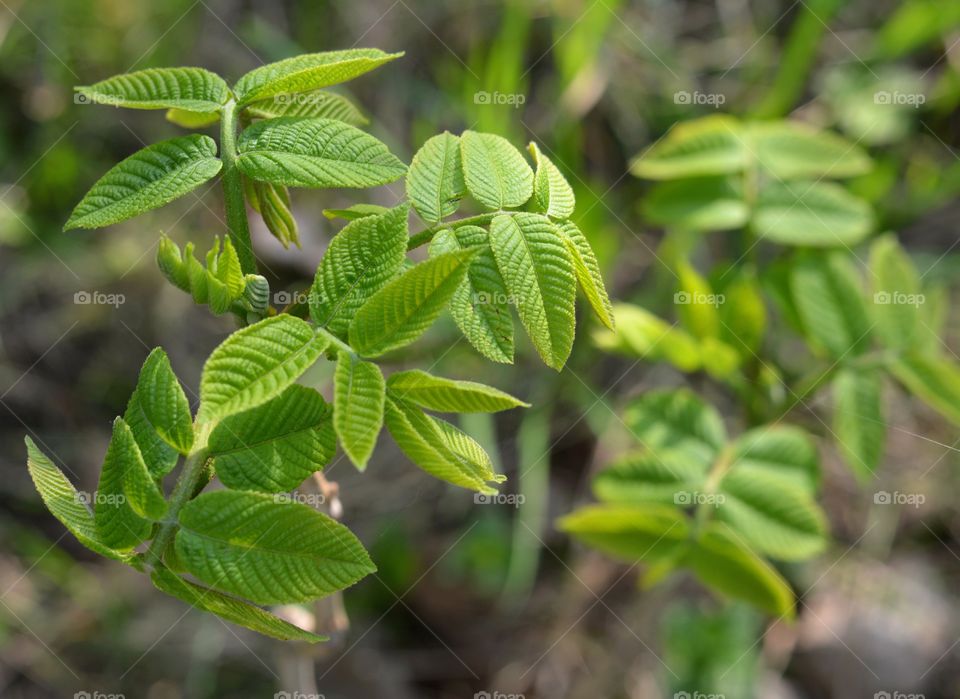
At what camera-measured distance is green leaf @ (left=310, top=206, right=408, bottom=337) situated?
1172mm

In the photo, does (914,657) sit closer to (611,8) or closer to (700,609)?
(700,609)

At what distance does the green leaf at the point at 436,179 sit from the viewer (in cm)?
130

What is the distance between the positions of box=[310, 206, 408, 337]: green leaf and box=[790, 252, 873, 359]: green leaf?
1.50 m

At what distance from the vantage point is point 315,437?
1.17 metres

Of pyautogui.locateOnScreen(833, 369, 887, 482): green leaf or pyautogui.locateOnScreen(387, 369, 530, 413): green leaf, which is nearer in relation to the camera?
pyautogui.locateOnScreen(387, 369, 530, 413): green leaf

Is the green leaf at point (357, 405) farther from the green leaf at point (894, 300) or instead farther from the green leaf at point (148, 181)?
the green leaf at point (894, 300)

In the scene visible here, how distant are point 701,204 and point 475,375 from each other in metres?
1.04

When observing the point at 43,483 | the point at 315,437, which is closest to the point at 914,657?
Answer: the point at 315,437

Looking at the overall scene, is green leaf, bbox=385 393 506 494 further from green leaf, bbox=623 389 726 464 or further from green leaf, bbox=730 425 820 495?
green leaf, bbox=730 425 820 495
